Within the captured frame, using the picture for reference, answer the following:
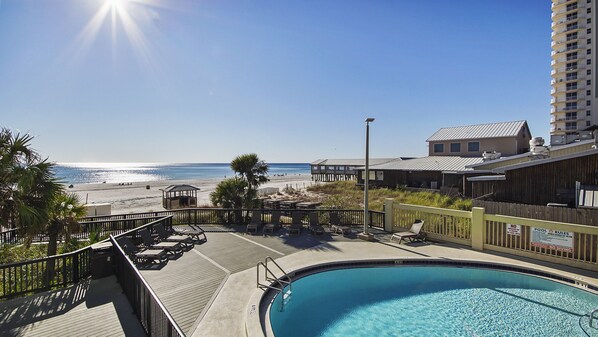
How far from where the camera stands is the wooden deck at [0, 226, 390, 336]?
15.2 ft

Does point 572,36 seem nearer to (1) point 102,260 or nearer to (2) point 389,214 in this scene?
(2) point 389,214

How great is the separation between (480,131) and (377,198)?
1474 cm

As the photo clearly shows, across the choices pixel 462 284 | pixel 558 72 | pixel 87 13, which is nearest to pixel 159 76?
pixel 87 13

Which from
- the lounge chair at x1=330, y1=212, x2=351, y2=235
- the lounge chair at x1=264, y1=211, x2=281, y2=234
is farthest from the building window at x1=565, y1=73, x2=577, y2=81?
the lounge chair at x1=264, y1=211, x2=281, y2=234

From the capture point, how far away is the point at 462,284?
26.7 feet

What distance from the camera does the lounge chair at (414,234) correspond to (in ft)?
36.5

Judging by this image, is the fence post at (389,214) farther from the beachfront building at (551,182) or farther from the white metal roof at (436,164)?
the white metal roof at (436,164)

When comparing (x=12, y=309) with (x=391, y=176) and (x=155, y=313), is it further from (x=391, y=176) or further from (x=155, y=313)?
(x=391, y=176)

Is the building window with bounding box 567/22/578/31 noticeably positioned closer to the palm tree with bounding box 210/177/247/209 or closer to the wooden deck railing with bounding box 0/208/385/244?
the wooden deck railing with bounding box 0/208/385/244

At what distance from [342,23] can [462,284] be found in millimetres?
12930

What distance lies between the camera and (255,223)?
13008 millimetres

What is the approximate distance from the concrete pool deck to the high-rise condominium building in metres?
57.0

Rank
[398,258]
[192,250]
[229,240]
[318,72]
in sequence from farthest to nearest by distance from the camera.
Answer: [318,72] < [229,240] < [192,250] < [398,258]

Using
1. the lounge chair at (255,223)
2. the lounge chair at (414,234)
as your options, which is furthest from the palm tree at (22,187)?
the lounge chair at (414,234)
